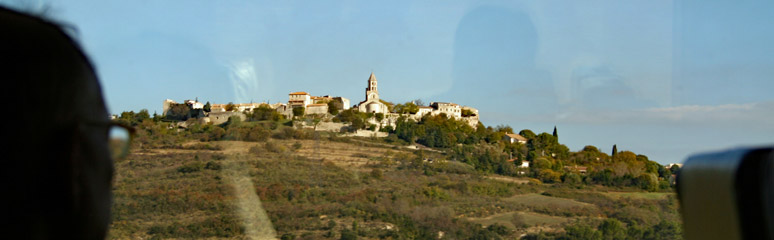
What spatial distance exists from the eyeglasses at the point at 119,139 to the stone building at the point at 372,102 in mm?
33348

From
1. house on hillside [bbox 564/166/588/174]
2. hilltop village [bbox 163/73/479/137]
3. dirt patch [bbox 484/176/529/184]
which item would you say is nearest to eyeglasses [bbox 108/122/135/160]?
dirt patch [bbox 484/176/529/184]

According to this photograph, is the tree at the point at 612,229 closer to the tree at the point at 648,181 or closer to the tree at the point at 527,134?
the tree at the point at 648,181

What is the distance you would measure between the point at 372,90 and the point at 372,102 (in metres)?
2.22

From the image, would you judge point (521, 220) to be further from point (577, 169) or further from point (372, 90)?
point (372, 90)

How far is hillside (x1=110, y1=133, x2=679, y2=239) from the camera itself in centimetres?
1259

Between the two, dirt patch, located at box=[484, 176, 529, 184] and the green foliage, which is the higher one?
the green foliage

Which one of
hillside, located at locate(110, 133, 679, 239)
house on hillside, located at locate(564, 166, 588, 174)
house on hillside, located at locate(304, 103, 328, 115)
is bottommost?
hillside, located at locate(110, 133, 679, 239)

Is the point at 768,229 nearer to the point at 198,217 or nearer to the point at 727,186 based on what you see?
the point at 727,186

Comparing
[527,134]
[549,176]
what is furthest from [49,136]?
[527,134]

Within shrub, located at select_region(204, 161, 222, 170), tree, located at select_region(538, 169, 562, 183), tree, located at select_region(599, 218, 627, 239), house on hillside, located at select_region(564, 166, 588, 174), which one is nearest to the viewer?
tree, located at select_region(599, 218, 627, 239)

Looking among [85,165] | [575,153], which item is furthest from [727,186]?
[575,153]

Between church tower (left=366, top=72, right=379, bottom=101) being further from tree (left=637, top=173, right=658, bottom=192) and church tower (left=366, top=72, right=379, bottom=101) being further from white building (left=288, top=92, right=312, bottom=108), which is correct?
tree (left=637, top=173, right=658, bottom=192)

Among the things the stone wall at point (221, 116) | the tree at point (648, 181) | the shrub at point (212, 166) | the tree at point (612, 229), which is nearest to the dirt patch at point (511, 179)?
the tree at point (648, 181)

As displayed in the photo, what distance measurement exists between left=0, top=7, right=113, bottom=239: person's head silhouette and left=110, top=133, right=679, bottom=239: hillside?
10.4m
